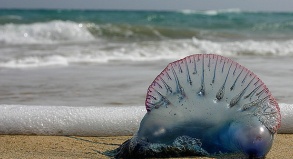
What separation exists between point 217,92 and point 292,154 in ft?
1.57

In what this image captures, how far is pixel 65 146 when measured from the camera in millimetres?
2072

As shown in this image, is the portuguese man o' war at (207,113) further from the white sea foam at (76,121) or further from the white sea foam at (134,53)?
the white sea foam at (134,53)

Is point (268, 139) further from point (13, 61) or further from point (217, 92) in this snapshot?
point (13, 61)

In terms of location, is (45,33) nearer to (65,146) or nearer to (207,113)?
(65,146)

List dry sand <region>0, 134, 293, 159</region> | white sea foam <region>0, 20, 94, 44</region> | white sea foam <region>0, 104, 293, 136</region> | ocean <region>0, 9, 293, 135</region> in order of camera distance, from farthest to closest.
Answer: white sea foam <region>0, 20, 94, 44</region>
ocean <region>0, 9, 293, 135</region>
white sea foam <region>0, 104, 293, 136</region>
dry sand <region>0, 134, 293, 159</region>

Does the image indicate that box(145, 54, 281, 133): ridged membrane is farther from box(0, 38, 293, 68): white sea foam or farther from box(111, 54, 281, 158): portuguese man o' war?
box(0, 38, 293, 68): white sea foam

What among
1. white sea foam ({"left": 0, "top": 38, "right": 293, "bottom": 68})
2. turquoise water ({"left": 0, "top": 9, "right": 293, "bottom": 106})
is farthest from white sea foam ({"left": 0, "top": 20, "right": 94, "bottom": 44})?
white sea foam ({"left": 0, "top": 38, "right": 293, "bottom": 68})

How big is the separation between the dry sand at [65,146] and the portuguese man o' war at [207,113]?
0.67ft

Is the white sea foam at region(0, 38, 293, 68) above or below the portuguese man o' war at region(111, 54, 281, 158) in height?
below

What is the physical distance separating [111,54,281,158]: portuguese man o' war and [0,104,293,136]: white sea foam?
55cm

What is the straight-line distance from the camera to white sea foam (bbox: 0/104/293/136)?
7.48 feet

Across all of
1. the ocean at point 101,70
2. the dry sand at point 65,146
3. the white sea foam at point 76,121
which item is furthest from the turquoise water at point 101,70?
the dry sand at point 65,146

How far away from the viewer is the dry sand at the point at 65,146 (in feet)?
6.17

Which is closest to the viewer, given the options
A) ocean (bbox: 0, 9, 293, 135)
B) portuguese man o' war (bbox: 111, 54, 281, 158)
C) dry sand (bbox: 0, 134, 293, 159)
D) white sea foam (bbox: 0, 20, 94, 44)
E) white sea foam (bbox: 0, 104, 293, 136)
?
portuguese man o' war (bbox: 111, 54, 281, 158)
